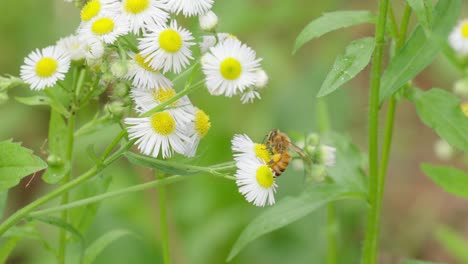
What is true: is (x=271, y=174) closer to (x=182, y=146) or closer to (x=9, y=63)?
(x=182, y=146)

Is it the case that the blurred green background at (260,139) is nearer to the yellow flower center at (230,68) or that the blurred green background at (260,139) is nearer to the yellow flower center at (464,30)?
the yellow flower center at (464,30)

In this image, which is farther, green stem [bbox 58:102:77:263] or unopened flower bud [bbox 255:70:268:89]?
green stem [bbox 58:102:77:263]

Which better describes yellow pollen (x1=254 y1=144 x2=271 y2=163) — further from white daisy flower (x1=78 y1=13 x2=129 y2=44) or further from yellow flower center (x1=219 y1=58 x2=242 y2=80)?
white daisy flower (x1=78 y1=13 x2=129 y2=44)

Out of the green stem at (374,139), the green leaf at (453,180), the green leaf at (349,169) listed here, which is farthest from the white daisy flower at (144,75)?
the green leaf at (453,180)

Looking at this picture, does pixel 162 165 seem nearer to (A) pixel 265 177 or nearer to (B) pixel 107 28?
(A) pixel 265 177

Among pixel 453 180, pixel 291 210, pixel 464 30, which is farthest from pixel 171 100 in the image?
pixel 464 30

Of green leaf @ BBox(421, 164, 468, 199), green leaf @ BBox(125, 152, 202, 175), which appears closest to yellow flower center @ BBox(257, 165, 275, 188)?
green leaf @ BBox(125, 152, 202, 175)
